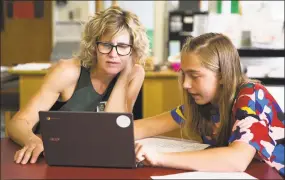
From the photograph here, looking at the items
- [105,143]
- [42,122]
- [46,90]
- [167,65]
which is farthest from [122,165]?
[167,65]

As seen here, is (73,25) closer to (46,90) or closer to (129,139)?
(46,90)

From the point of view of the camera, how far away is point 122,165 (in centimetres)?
137

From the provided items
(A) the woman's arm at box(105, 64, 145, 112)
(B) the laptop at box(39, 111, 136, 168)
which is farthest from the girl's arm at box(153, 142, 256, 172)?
(A) the woman's arm at box(105, 64, 145, 112)

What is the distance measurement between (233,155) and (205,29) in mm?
3076

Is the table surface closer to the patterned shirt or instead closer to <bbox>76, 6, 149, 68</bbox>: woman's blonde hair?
the patterned shirt

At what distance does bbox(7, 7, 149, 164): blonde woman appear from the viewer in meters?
2.00

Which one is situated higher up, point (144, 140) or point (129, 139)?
point (129, 139)

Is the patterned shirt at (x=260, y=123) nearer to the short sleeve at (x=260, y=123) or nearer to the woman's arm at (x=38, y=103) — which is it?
the short sleeve at (x=260, y=123)

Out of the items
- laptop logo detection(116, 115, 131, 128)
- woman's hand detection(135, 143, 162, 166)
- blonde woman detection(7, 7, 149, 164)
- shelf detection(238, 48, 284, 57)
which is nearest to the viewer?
laptop logo detection(116, 115, 131, 128)

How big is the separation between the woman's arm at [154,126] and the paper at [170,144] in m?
0.03

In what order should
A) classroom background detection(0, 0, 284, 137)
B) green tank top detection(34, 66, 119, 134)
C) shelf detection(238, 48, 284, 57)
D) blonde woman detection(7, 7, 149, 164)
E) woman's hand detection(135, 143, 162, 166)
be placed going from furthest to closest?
shelf detection(238, 48, 284, 57)
classroom background detection(0, 0, 284, 137)
green tank top detection(34, 66, 119, 134)
blonde woman detection(7, 7, 149, 164)
woman's hand detection(135, 143, 162, 166)

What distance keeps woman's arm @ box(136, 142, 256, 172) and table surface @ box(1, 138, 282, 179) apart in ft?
0.08

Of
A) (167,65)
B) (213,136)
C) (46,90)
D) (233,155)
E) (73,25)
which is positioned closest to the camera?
(233,155)

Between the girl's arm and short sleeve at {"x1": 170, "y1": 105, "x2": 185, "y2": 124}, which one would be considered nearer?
the girl's arm
